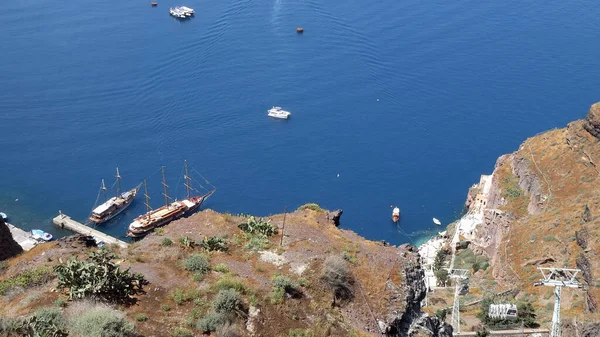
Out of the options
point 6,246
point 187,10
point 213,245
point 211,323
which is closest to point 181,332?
point 211,323

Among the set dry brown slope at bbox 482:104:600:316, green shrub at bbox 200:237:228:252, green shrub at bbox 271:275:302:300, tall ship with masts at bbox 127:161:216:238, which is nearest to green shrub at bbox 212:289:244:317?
green shrub at bbox 271:275:302:300

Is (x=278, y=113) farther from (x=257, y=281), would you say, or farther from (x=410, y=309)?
(x=257, y=281)

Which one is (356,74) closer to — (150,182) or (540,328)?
(150,182)

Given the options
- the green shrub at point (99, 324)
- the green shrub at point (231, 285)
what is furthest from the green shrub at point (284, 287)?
the green shrub at point (99, 324)

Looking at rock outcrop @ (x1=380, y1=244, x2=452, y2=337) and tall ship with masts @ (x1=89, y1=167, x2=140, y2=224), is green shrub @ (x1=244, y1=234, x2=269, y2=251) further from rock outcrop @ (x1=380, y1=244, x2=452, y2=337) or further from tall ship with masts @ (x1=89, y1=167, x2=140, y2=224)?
tall ship with masts @ (x1=89, y1=167, x2=140, y2=224)

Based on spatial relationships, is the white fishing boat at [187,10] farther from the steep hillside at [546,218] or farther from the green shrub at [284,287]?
the green shrub at [284,287]

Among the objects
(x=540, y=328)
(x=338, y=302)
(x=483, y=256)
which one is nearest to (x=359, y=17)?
(x=483, y=256)
